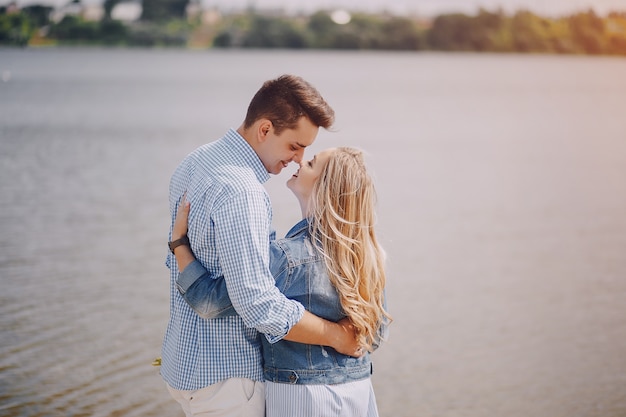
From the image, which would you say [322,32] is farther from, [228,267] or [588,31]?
[228,267]

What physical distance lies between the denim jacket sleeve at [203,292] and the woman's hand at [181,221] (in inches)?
4.5

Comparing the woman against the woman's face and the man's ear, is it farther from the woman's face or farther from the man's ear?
the man's ear

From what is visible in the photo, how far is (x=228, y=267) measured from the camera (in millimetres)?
2750

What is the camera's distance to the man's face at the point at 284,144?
3016 mm

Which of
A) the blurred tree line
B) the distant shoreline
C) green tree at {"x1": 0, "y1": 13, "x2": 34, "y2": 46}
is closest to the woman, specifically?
the blurred tree line

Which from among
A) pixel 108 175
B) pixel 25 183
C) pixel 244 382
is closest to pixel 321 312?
pixel 244 382

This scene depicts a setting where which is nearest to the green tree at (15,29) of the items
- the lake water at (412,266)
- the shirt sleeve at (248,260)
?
the lake water at (412,266)

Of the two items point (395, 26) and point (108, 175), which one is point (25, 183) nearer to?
point (108, 175)

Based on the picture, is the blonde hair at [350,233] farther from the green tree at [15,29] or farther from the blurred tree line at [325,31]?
the green tree at [15,29]

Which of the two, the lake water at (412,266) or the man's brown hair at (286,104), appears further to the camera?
the lake water at (412,266)

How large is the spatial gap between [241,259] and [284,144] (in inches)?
20.0

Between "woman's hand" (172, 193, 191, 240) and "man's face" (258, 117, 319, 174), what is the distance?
32 cm

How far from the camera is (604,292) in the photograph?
8734 mm

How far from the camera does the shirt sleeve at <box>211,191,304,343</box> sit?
2734mm
